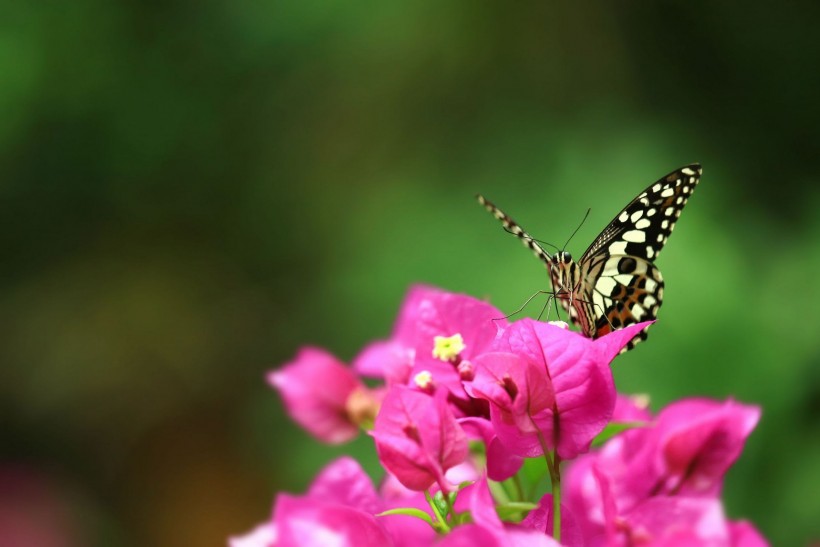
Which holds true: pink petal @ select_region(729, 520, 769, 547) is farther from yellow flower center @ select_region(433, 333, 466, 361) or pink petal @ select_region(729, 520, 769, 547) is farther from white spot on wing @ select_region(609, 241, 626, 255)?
white spot on wing @ select_region(609, 241, 626, 255)

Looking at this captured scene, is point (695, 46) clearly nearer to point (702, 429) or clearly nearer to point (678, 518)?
point (702, 429)

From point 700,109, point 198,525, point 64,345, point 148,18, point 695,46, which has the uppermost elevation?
point 148,18

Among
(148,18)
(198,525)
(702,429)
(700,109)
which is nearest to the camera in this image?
(702,429)

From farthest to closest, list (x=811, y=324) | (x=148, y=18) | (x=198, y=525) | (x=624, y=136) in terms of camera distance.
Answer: (x=198, y=525), (x=148, y=18), (x=624, y=136), (x=811, y=324)

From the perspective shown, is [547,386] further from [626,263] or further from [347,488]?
[626,263]

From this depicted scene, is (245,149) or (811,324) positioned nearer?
(811,324)

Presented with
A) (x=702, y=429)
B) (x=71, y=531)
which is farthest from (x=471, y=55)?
(x=702, y=429)
